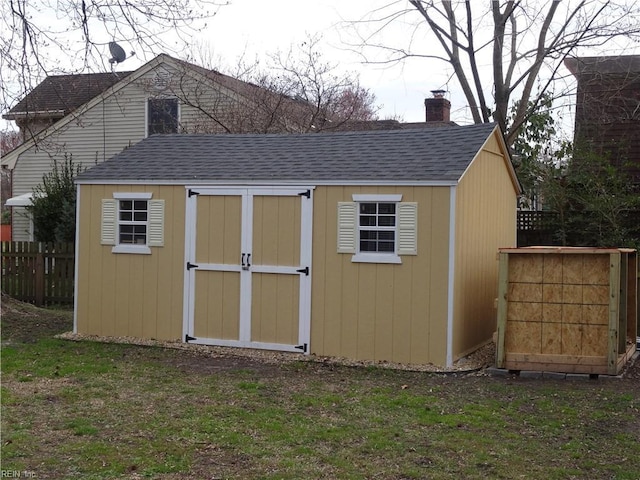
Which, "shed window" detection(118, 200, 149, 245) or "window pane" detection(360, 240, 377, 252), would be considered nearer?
"window pane" detection(360, 240, 377, 252)

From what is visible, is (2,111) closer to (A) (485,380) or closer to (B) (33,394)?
(B) (33,394)

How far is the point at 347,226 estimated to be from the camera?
10.1m

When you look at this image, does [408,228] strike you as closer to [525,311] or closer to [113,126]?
[525,311]

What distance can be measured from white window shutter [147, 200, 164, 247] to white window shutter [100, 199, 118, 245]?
0.61m

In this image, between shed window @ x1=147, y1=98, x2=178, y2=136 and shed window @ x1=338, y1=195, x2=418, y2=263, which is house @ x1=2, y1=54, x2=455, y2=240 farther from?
shed window @ x1=338, y1=195, x2=418, y2=263

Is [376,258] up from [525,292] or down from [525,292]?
up

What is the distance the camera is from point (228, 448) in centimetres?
600

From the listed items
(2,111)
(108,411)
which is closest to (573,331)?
(108,411)

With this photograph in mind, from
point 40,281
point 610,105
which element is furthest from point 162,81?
point 610,105

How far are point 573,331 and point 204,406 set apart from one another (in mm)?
4354

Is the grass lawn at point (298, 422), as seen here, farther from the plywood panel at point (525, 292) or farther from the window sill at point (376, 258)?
the window sill at point (376, 258)

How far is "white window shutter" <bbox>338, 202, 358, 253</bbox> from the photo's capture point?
33.1 feet

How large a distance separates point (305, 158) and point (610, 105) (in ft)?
31.4

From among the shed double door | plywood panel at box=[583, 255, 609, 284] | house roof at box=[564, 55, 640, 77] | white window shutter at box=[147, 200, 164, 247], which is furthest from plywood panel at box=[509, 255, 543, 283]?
house roof at box=[564, 55, 640, 77]
